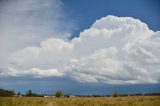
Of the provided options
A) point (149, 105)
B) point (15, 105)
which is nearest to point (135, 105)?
point (149, 105)

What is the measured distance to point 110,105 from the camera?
17406 mm

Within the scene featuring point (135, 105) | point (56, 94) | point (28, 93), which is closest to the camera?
point (135, 105)

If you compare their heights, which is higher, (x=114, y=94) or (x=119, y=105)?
(x=114, y=94)

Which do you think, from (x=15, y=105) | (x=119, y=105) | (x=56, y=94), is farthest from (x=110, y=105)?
(x=56, y=94)

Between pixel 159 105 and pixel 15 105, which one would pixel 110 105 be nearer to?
pixel 159 105

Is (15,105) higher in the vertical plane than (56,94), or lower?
lower

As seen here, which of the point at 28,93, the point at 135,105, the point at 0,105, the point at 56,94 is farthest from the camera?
the point at 28,93

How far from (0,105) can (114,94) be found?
3157 cm

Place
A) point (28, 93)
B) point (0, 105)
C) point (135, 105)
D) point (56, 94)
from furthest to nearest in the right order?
point (28, 93), point (56, 94), point (135, 105), point (0, 105)

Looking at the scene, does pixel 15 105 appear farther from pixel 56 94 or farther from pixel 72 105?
→ pixel 56 94

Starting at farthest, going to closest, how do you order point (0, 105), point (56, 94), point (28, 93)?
point (28, 93) < point (56, 94) < point (0, 105)

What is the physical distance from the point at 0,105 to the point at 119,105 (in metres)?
5.84

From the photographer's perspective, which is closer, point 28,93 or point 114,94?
point 114,94

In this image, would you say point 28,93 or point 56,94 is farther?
point 28,93
